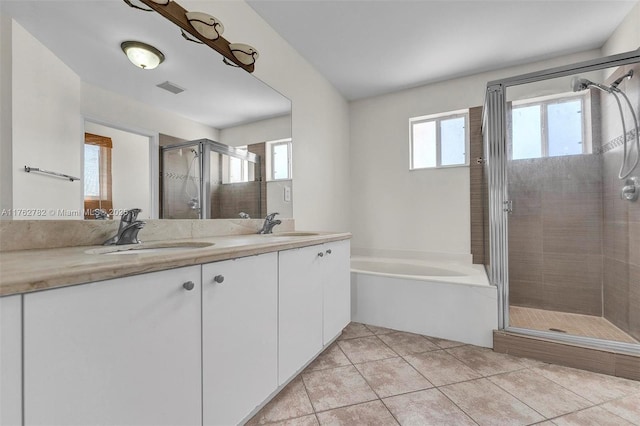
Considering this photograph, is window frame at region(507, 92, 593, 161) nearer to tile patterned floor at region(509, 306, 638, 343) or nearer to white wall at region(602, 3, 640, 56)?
white wall at region(602, 3, 640, 56)

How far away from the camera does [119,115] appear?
118cm

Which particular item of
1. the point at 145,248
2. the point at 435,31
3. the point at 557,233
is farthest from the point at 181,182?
the point at 557,233

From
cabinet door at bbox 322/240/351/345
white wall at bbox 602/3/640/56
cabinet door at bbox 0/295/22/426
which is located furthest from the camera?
white wall at bbox 602/3/640/56

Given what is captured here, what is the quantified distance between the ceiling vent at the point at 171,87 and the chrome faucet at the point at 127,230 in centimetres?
64

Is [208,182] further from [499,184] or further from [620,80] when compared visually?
[620,80]

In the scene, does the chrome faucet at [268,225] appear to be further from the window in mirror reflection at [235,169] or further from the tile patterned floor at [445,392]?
the tile patterned floor at [445,392]

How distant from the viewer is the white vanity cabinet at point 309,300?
130 centimetres

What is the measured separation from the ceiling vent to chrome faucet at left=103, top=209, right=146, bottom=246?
2.10 ft

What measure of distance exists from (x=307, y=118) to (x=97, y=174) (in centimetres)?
180

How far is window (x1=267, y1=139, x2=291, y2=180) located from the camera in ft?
6.83

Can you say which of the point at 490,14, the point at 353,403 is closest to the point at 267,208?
the point at 353,403

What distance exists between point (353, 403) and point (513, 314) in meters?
1.44

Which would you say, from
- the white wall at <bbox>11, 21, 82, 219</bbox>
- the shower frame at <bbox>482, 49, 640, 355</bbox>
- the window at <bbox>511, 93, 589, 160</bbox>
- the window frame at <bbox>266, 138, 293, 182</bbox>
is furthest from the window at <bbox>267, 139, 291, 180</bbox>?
the window at <bbox>511, 93, 589, 160</bbox>

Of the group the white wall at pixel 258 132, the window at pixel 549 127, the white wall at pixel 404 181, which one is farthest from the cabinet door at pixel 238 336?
the white wall at pixel 404 181
